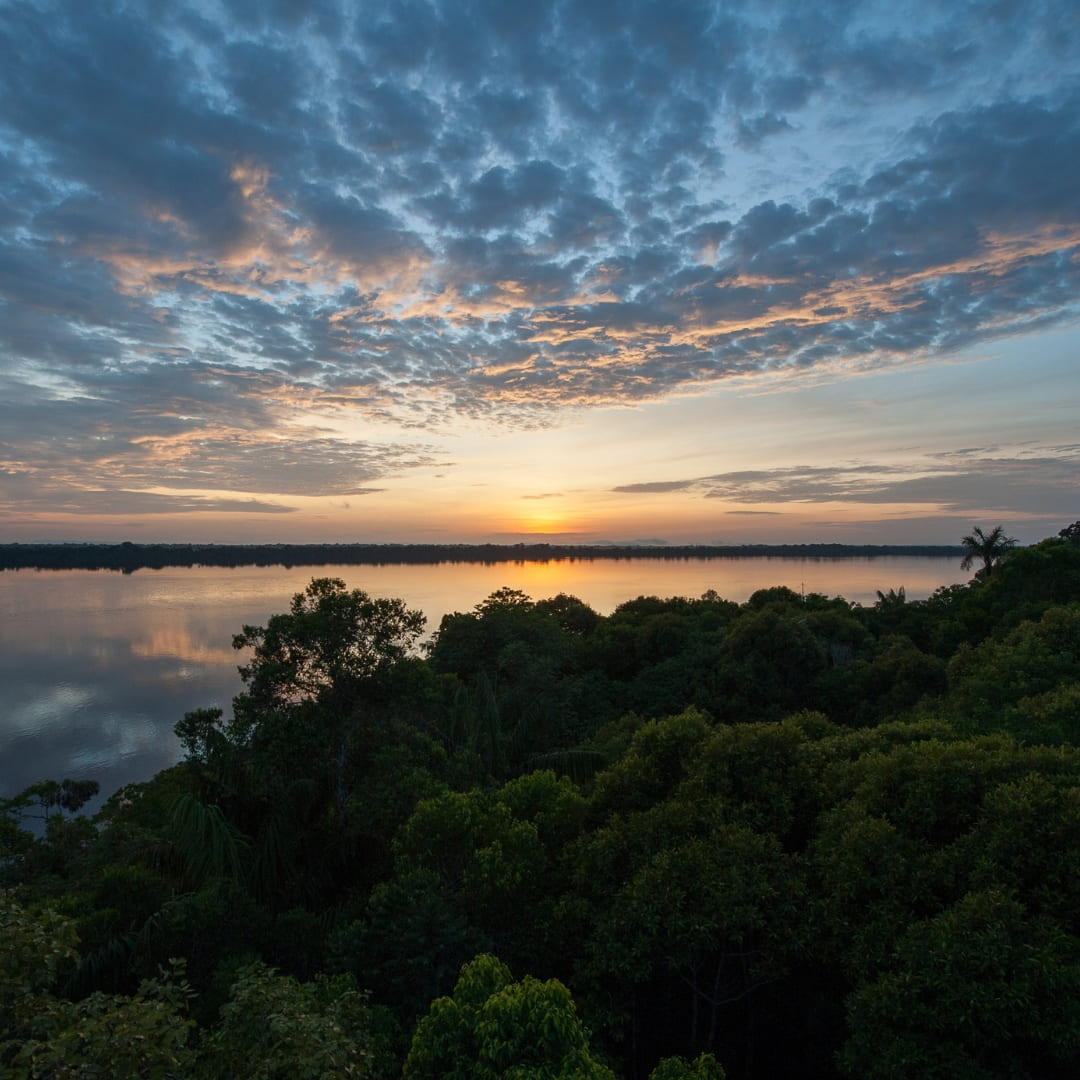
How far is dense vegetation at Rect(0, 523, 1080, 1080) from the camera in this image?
19.7ft

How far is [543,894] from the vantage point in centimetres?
1024

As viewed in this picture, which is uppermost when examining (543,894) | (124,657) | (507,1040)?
(507,1040)

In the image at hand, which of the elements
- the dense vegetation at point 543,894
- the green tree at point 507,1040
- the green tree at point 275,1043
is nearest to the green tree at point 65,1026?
the dense vegetation at point 543,894

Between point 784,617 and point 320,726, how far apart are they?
23.4 meters

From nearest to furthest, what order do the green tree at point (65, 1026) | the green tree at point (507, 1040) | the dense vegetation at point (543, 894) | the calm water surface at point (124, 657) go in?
the green tree at point (65, 1026)
the green tree at point (507, 1040)
the dense vegetation at point (543, 894)
the calm water surface at point (124, 657)

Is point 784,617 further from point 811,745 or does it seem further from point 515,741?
point 811,745

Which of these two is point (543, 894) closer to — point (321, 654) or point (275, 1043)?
point (275, 1043)

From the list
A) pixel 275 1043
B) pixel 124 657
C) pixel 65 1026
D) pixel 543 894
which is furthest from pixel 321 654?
pixel 124 657

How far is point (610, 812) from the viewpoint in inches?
435

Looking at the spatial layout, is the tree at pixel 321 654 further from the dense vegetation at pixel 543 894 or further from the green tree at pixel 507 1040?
the green tree at pixel 507 1040

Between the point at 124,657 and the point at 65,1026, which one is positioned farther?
the point at 124,657

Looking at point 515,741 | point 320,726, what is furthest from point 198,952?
point 515,741

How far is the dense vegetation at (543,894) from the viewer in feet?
19.7

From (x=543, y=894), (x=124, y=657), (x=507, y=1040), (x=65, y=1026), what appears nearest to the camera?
(x=65, y=1026)
